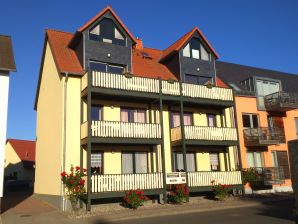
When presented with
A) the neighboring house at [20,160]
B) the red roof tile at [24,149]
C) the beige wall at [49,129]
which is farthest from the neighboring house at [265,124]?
the red roof tile at [24,149]

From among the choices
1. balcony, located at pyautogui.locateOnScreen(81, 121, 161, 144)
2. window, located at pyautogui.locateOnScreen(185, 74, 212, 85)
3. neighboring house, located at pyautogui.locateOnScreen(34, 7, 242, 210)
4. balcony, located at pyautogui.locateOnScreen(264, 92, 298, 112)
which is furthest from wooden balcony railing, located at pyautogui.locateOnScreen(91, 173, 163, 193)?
balcony, located at pyautogui.locateOnScreen(264, 92, 298, 112)

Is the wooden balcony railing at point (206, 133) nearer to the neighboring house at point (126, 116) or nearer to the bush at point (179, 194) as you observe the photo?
the neighboring house at point (126, 116)

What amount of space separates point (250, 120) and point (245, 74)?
241 inches

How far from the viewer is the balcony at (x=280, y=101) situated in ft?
88.9

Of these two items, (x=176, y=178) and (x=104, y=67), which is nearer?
(x=176, y=178)

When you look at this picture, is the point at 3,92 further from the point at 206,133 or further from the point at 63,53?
the point at 206,133

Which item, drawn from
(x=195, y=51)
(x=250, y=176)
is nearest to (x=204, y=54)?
(x=195, y=51)

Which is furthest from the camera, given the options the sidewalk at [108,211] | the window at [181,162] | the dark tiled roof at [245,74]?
the dark tiled roof at [245,74]

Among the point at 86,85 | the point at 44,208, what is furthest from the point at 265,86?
the point at 44,208

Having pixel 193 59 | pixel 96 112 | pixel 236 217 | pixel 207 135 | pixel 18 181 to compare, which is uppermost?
pixel 193 59

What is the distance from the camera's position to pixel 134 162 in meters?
21.4

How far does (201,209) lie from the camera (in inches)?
704

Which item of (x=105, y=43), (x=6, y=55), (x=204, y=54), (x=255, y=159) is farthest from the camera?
Result: (x=255, y=159)

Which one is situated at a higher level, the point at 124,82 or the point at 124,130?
the point at 124,82
